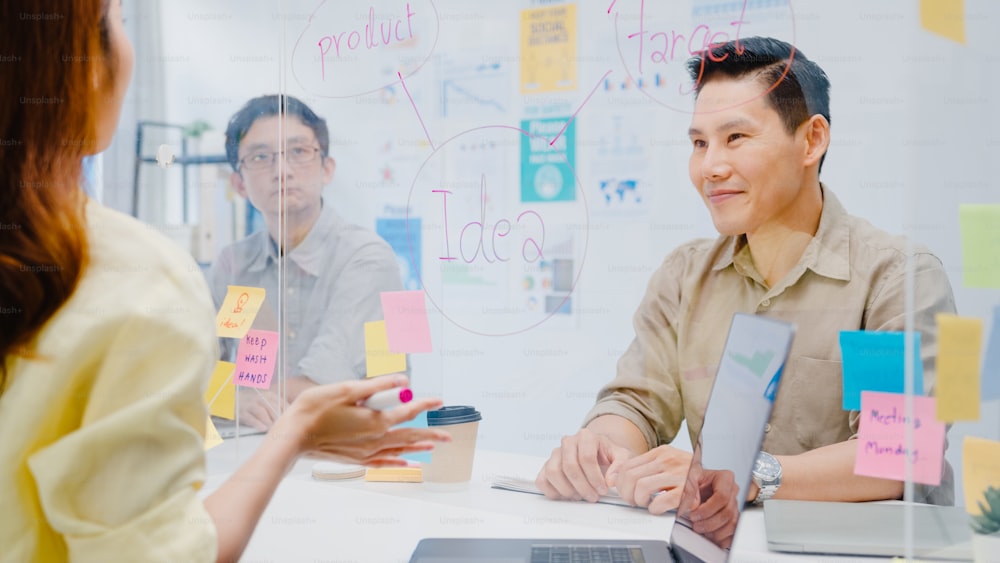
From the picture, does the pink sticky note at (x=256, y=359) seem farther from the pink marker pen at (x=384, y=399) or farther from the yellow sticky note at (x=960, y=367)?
the yellow sticky note at (x=960, y=367)

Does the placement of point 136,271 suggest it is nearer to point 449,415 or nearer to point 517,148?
point 449,415

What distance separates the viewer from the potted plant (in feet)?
3.30

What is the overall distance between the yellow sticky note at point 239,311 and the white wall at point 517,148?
27cm

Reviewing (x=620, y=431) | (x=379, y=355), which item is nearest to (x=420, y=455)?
(x=379, y=355)

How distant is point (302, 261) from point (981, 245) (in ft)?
3.95

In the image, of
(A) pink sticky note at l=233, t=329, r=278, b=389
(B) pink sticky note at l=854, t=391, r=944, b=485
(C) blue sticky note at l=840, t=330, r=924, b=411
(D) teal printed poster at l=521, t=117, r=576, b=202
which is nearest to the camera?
(B) pink sticky note at l=854, t=391, r=944, b=485

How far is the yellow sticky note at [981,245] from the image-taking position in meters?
1.01

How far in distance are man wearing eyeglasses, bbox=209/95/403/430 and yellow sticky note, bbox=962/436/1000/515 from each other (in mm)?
1016

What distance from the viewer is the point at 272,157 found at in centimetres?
169

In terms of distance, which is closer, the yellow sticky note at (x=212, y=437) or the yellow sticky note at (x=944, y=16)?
the yellow sticky note at (x=944, y=16)

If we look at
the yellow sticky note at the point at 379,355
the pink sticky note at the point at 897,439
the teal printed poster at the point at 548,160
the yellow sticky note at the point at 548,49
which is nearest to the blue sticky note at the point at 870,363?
the pink sticky note at the point at 897,439

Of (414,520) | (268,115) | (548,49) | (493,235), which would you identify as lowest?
(414,520)

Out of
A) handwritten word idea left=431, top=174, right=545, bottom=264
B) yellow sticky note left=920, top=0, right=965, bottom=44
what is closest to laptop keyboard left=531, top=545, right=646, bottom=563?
handwritten word idea left=431, top=174, right=545, bottom=264

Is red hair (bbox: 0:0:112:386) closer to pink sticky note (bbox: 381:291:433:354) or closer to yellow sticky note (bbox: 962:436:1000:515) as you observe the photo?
pink sticky note (bbox: 381:291:433:354)
